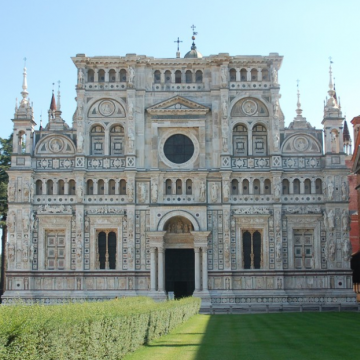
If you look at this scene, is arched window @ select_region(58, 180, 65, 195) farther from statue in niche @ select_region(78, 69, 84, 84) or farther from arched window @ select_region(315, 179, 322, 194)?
arched window @ select_region(315, 179, 322, 194)

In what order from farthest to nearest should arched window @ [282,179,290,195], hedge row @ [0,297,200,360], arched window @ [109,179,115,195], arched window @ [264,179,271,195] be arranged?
arched window @ [109,179,115,195] → arched window @ [282,179,290,195] → arched window @ [264,179,271,195] → hedge row @ [0,297,200,360]

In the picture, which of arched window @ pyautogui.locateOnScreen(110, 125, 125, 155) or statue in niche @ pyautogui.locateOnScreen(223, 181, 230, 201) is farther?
arched window @ pyautogui.locateOnScreen(110, 125, 125, 155)

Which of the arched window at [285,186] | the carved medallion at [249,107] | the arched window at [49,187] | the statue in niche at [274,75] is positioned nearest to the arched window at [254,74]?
the statue in niche at [274,75]

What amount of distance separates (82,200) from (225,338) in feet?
86.6

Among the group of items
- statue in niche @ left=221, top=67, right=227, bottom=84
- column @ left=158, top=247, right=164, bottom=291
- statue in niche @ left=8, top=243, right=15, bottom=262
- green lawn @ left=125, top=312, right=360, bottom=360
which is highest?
statue in niche @ left=221, top=67, right=227, bottom=84

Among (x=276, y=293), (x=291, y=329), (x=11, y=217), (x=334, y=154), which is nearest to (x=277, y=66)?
(x=334, y=154)

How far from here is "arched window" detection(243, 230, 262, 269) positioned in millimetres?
53872

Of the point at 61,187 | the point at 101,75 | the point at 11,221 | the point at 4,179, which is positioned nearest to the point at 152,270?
the point at 61,187

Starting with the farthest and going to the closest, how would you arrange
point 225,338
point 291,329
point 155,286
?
point 155,286, point 291,329, point 225,338

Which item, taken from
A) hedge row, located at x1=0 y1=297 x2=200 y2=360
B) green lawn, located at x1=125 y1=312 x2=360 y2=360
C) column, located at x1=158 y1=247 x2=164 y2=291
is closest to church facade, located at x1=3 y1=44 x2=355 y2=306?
column, located at x1=158 y1=247 x2=164 y2=291

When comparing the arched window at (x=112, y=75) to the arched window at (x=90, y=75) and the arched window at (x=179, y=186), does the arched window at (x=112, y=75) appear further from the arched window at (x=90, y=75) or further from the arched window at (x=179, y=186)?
the arched window at (x=179, y=186)

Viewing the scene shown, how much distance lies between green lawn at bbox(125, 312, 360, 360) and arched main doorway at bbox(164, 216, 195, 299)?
618 inches

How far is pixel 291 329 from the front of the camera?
110 feet

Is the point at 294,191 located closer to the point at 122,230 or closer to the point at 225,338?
the point at 122,230
